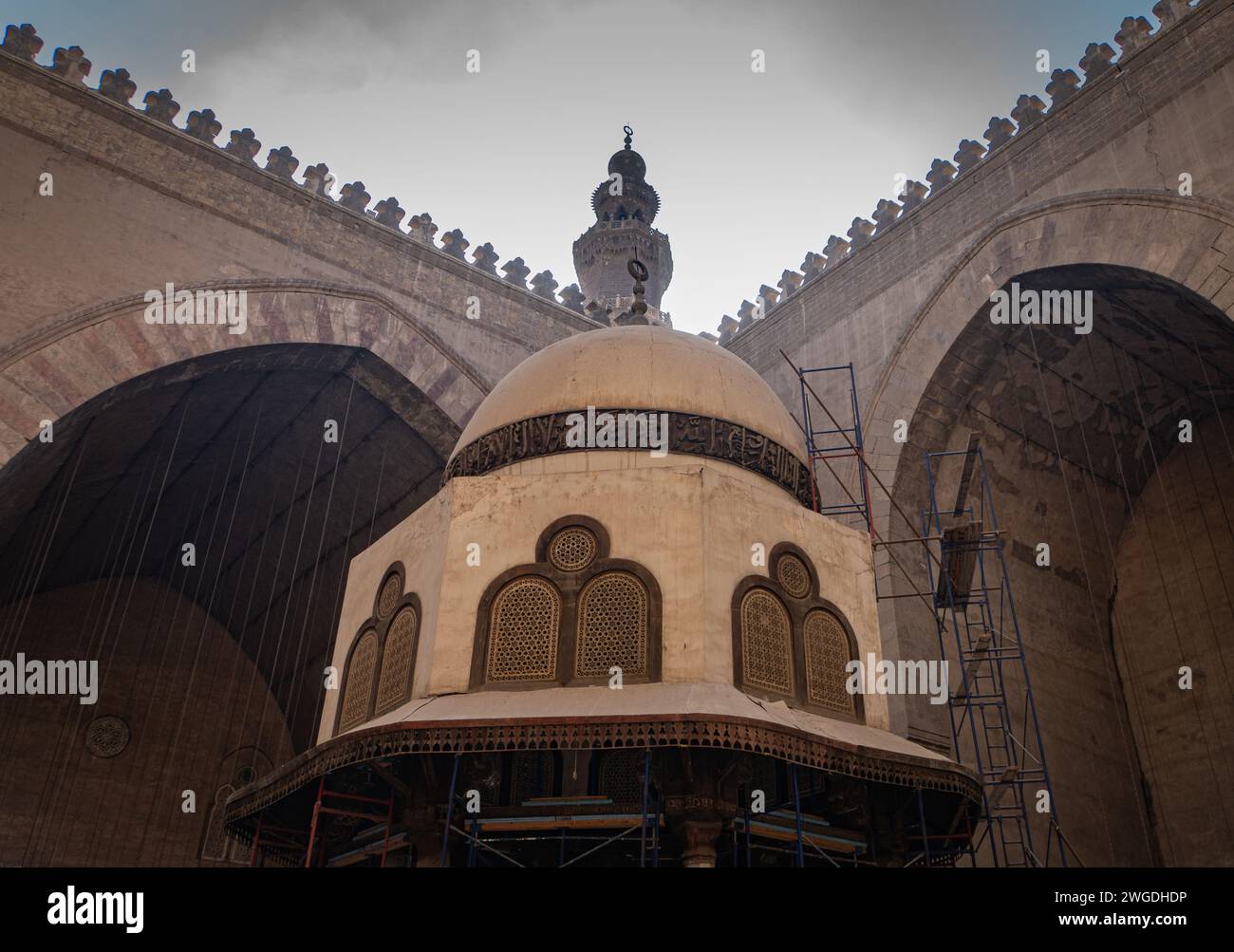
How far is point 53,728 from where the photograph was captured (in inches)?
470

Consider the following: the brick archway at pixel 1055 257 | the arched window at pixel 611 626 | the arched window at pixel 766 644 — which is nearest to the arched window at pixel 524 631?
the arched window at pixel 611 626

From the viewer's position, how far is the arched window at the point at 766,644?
5.32m

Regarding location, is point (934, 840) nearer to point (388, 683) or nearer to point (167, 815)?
point (388, 683)

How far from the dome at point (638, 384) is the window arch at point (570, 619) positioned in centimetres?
105

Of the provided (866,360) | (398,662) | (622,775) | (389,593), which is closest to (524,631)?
(398,662)

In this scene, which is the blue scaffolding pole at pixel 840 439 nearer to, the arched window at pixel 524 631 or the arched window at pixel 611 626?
the arched window at pixel 611 626

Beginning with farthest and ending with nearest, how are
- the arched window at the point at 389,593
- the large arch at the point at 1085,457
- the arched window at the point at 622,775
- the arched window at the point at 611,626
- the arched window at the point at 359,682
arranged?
1. the large arch at the point at 1085,457
2. the arched window at the point at 389,593
3. the arched window at the point at 359,682
4. the arched window at the point at 622,775
5. the arched window at the point at 611,626

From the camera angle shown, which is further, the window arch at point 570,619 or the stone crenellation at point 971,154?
the stone crenellation at point 971,154

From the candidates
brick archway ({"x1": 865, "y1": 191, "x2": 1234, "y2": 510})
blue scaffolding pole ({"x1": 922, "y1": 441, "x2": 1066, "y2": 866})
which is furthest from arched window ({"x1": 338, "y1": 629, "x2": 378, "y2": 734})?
brick archway ({"x1": 865, "y1": 191, "x2": 1234, "y2": 510})

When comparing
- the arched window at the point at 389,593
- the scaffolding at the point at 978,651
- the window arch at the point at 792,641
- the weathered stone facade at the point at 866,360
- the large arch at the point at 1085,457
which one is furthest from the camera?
the large arch at the point at 1085,457

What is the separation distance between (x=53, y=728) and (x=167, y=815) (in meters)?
1.70

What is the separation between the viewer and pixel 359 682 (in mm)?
6074
